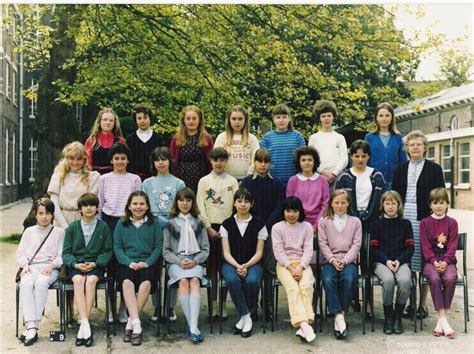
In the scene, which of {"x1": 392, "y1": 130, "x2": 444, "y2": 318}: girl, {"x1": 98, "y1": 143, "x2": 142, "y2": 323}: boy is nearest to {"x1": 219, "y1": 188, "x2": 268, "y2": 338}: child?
{"x1": 98, "y1": 143, "x2": 142, "y2": 323}: boy

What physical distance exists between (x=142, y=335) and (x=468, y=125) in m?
23.5

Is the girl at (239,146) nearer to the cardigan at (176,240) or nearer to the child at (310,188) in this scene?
the child at (310,188)

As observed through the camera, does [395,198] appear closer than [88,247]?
No

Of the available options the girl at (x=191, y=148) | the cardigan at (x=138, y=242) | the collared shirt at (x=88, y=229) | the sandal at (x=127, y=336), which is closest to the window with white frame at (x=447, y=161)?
the girl at (x=191, y=148)

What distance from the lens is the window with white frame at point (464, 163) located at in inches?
926

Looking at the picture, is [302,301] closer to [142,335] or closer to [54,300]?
[142,335]

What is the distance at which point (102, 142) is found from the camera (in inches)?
228

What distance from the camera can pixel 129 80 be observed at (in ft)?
31.2

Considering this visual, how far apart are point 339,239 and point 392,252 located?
53cm

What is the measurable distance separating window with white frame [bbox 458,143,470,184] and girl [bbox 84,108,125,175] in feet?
68.7

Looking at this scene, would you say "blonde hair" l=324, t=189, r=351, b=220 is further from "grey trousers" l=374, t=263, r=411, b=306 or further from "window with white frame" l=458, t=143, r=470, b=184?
"window with white frame" l=458, t=143, r=470, b=184

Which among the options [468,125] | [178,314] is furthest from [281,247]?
[468,125]

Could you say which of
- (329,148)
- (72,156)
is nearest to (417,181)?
(329,148)

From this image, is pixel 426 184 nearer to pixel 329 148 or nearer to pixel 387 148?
pixel 387 148
